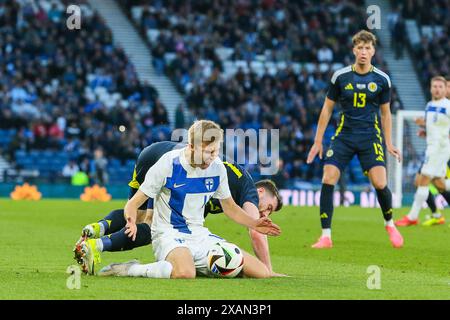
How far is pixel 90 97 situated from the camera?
31.1 metres

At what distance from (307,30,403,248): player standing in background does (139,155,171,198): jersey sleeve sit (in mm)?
4439

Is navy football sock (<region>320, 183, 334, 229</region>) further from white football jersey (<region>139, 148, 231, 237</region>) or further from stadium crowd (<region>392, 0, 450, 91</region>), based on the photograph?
stadium crowd (<region>392, 0, 450, 91</region>)

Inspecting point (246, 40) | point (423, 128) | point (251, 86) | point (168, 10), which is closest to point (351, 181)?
point (251, 86)

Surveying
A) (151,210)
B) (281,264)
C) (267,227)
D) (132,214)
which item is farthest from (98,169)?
(267,227)

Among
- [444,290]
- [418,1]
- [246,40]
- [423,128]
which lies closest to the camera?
[444,290]

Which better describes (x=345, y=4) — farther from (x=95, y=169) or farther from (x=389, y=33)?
(x=95, y=169)

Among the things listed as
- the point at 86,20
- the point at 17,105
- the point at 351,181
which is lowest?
the point at 351,181

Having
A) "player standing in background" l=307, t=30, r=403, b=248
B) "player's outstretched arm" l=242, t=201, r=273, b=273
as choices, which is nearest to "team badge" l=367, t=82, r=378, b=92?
"player standing in background" l=307, t=30, r=403, b=248

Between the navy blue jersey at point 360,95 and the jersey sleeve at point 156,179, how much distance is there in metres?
4.70

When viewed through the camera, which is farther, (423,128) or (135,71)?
(135,71)

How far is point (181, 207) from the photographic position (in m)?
8.63

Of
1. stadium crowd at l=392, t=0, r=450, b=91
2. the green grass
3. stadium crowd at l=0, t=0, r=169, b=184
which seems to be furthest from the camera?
stadium crowd at l=392, t=0, r=450, b=91

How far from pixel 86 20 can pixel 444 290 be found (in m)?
26.6

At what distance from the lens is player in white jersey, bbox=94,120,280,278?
331 inches
